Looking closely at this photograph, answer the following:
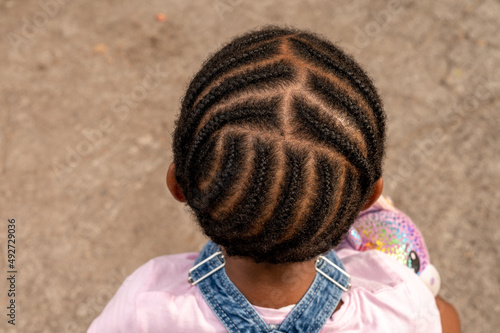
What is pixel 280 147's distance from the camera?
2.83ft

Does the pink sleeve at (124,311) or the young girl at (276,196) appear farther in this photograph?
the pink sleeve at (124,311)

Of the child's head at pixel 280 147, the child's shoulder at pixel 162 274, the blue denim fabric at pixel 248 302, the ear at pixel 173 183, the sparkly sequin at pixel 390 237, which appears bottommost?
the child's shoulder at pixel 162 274

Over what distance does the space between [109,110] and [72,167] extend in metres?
0.38

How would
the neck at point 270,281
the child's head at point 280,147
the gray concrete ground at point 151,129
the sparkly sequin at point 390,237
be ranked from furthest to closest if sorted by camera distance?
the gray concrete ground at point 151,129
the sparkly sequin at point 390,237
the neck at point 270,281
the child's head at point 280,147

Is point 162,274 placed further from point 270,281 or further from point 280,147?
point 280,147

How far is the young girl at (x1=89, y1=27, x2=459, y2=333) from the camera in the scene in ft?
2.88

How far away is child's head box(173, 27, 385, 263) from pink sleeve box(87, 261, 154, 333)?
0.98ft

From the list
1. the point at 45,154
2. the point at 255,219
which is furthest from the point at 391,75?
the point at 255,219

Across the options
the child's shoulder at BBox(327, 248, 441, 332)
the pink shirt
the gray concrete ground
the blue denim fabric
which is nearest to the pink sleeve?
the pink shirt

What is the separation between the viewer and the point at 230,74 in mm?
979

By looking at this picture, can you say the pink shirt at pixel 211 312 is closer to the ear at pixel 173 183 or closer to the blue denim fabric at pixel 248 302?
the blue denim fabric at pixel 248 302

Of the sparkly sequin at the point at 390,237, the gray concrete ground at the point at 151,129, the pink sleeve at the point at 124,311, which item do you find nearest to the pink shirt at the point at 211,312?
the pink sleeve at the point at 124,311

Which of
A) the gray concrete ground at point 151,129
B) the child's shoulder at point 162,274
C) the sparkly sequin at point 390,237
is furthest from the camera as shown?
the gray concrete ground at point 151,129

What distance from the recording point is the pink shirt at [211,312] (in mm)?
1109
